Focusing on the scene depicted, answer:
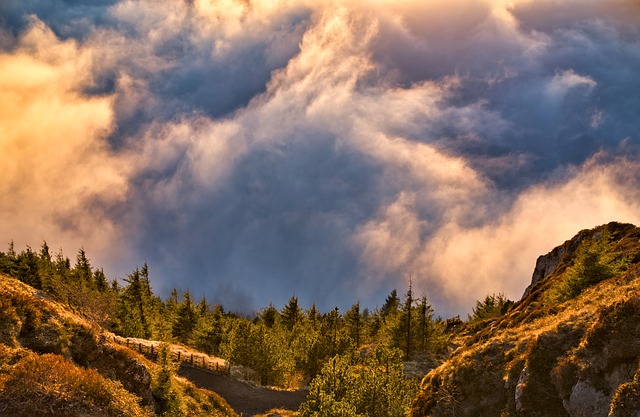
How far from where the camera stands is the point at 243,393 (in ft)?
183

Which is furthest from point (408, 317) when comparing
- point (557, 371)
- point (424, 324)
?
point (557, 371)

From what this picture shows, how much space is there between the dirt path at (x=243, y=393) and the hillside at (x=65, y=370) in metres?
20.4

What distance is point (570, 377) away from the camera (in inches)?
801

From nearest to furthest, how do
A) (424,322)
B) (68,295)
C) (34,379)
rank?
Result: 1. (34,379)
2. (68,295)
3. (424,322)

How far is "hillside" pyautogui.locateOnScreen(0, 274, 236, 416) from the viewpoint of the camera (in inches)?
731

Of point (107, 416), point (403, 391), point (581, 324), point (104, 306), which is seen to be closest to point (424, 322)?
point (403, 391)

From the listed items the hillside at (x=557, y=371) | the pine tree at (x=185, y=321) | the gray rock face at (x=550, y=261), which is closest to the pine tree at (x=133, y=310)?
the pine tree at (x=185, y=321)

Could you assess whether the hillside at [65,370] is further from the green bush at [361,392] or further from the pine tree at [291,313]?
the pine tree at [291,313]

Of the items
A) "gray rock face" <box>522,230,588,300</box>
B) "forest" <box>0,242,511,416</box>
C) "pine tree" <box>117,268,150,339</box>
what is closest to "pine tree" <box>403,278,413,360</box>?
"forest" <box>0,242,511,416</box>

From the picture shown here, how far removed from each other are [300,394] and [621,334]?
4890 centimetres

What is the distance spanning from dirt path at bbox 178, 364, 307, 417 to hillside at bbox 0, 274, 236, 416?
20.4 m

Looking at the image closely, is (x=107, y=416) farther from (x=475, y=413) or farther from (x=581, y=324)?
(x=581, y=324)

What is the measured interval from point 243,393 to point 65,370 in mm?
38922

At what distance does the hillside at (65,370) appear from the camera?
60.9 feet
